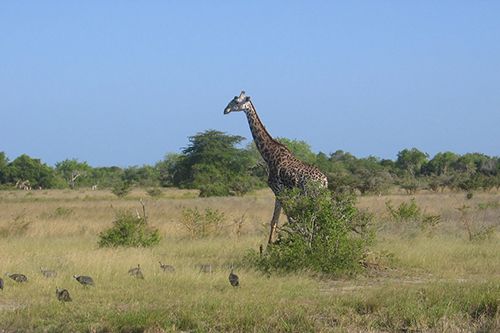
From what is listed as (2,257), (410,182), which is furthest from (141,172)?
(2,257)

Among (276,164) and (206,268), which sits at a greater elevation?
(276,164)

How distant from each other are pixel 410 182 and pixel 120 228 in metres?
29.5

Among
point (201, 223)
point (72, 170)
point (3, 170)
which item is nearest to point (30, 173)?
point (3, 170)

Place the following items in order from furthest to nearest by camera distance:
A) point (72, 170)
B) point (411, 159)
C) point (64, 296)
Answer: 1. point (72, 170)
2. point (411, 159)
3. point (64, 296)

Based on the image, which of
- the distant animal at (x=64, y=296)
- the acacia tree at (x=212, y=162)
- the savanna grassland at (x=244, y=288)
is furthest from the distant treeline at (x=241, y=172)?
the distant animal at (x=64, y=296)

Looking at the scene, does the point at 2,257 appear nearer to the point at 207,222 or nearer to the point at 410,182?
the point at 207,222

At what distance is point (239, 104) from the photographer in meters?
15.9

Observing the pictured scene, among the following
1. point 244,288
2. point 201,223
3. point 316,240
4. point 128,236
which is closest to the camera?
point 244,288

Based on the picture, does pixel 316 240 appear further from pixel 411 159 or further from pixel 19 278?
pixel 411 159

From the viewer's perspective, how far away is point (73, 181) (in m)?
71.6

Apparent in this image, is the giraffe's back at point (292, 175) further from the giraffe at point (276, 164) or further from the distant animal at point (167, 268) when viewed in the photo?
the distant animal at point (167, 268)

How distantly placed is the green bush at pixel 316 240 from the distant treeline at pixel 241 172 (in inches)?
666

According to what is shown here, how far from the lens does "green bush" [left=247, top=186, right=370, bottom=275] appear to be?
12.9m

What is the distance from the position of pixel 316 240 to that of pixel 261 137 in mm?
3211
